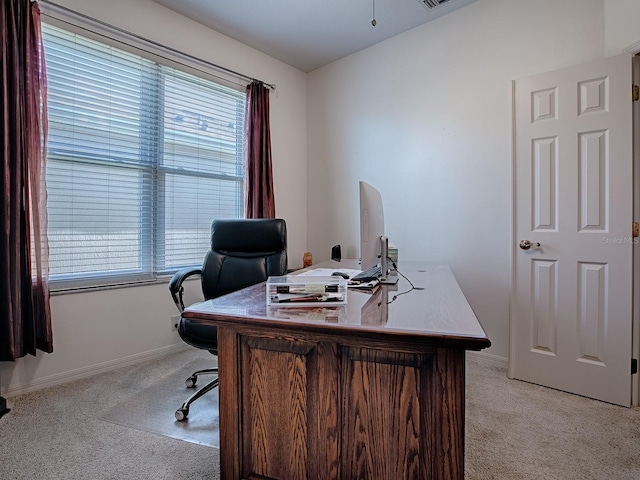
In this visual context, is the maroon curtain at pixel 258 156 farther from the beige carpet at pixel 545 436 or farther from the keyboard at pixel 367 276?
the beige carpet at pixel 545 436

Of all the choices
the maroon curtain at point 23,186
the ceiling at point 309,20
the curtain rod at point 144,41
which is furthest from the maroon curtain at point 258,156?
the maroon curtain at point 23,186

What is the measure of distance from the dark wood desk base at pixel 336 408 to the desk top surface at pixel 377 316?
66mm

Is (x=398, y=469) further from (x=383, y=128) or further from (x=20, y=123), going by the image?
(x=383, y=128)

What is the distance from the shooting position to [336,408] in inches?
41.5

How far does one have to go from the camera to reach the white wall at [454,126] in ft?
7.76

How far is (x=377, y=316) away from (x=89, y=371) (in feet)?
7.44

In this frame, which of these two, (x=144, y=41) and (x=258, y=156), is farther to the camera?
(x=258, y=156)

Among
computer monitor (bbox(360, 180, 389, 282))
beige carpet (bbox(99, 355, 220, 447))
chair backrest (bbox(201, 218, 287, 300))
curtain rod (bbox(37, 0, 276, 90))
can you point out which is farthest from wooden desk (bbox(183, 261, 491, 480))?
curtain rod (bbox(37, 0, 276, 90))

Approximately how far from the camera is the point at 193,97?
293 cm

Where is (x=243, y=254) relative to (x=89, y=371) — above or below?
above

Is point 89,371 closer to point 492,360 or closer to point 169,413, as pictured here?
point 169,413

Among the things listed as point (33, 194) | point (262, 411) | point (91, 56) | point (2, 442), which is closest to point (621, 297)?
point (262, 411)

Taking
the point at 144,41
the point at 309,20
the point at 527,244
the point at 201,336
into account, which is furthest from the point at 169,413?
the point at 309,20

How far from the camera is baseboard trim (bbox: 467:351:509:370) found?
247 centimetres
